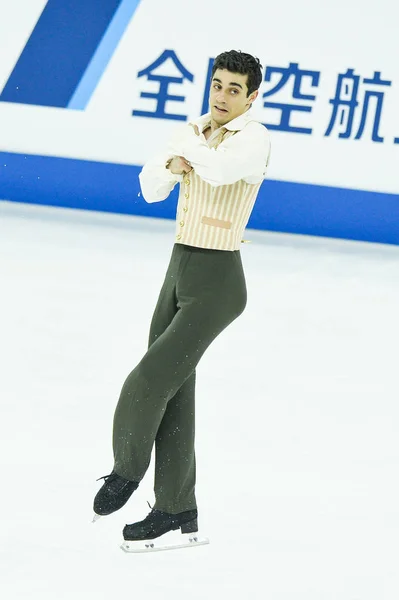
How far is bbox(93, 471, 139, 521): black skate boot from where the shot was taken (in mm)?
2516

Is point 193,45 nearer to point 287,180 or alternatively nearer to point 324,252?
point 287,180

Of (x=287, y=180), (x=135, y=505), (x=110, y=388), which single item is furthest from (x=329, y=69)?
(x=135, y=505)

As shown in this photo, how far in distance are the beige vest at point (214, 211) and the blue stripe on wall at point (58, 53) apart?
5358mm

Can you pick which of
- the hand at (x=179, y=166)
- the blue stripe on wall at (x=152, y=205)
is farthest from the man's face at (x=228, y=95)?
the blue stripe on wall at (x=152, y=205)

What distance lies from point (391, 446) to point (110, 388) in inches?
37.9

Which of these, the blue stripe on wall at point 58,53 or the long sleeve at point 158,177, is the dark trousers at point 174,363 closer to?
the long sleeve at point 158,177

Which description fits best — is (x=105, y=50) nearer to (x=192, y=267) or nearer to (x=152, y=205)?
(x=152, y=205)

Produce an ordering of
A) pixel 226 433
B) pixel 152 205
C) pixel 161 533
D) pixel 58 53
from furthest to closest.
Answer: pixel 152 205 → pixel 58 53 → pixel 226 433 → pixel 161 533

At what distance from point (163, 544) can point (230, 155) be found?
36.4 inches

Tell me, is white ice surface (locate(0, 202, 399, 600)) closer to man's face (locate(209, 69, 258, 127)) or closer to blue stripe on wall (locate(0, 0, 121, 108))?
man's face (locate(209, 69, 258, 127))

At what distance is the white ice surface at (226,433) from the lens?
8.07ft

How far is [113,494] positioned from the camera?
8.26 feet

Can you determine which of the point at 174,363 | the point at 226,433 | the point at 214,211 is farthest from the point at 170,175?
the point at 226,433

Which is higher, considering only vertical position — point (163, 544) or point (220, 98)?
point (220, 98)
